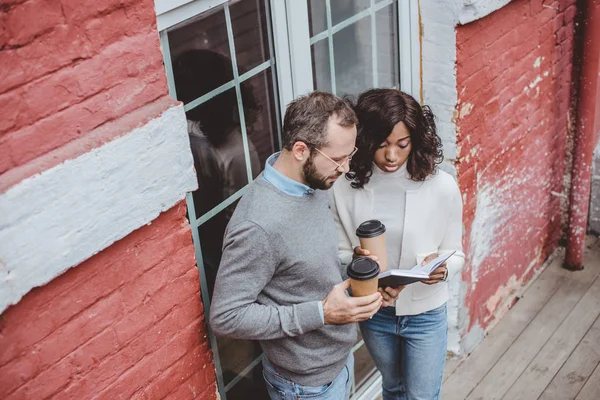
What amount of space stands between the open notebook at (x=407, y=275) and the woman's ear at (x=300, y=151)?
515mm

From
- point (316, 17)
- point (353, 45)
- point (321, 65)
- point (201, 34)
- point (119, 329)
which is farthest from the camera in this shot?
point (353, 45)

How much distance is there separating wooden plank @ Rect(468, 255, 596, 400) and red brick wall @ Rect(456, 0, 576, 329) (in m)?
0.24

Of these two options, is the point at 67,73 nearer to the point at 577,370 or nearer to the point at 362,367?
the point at 362,367

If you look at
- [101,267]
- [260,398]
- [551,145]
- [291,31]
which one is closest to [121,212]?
[101,267]

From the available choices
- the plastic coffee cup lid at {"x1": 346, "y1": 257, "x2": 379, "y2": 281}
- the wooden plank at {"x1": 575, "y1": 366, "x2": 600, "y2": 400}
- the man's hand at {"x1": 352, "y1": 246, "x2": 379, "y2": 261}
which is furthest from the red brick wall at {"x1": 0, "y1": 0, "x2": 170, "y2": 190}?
the wooden plank at {"x1": 575, "y1": 366, "x2": 600, "y2": 400}

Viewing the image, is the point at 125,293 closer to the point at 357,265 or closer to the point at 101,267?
the point at 101,267

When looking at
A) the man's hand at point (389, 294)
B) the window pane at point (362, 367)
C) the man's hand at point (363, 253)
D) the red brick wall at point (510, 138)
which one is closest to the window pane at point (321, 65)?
the red brick wall at point (510, 138)

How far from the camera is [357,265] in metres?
2.60

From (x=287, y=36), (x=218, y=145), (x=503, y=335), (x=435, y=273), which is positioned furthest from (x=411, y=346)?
(x=503, y=335)

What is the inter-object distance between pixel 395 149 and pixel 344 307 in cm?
73

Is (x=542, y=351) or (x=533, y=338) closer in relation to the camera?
(x=542, y=351)

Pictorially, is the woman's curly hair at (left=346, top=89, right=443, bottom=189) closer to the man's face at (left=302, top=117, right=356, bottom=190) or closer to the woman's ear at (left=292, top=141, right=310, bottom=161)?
the man's face at (left=302, top=117, right=356, bottom=190)

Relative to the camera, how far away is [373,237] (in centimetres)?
274

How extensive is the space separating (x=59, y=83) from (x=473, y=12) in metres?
2.30
